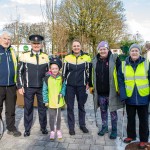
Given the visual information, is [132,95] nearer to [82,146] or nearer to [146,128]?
[146,128]

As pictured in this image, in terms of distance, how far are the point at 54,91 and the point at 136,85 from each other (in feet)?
5.48

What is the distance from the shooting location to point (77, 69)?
5664 mm

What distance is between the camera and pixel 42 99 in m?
5.79

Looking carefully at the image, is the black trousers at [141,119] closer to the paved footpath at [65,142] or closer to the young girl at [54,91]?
the paved footpath at [65,142]

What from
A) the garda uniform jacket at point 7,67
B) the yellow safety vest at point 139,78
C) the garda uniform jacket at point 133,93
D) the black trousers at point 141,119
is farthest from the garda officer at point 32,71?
the black trousers at point 141,119

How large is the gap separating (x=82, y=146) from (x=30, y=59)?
200 centimetres

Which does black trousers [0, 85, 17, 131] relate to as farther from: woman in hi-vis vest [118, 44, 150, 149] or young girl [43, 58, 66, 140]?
woman in hi-vis vest [118, 44, 150, 149]

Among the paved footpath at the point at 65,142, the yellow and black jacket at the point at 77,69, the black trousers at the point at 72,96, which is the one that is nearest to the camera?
the paved footpath at the point at 65,142

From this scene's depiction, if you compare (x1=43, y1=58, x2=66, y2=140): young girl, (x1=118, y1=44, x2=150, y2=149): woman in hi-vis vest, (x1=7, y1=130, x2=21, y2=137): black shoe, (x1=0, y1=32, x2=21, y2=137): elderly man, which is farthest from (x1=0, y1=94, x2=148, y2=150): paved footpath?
(x1=118, y1=44, x2=150, y2=149): woman in hi-vis vest

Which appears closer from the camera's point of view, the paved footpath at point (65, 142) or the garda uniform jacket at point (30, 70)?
the paved footpath at point (65, 142)

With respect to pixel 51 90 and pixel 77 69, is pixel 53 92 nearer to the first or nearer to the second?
pixel 51 90

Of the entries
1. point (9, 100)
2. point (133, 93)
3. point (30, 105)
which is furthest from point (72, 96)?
point (133, 93)

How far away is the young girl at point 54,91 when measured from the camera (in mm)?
5555

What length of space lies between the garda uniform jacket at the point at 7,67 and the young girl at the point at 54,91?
2.29 ft
